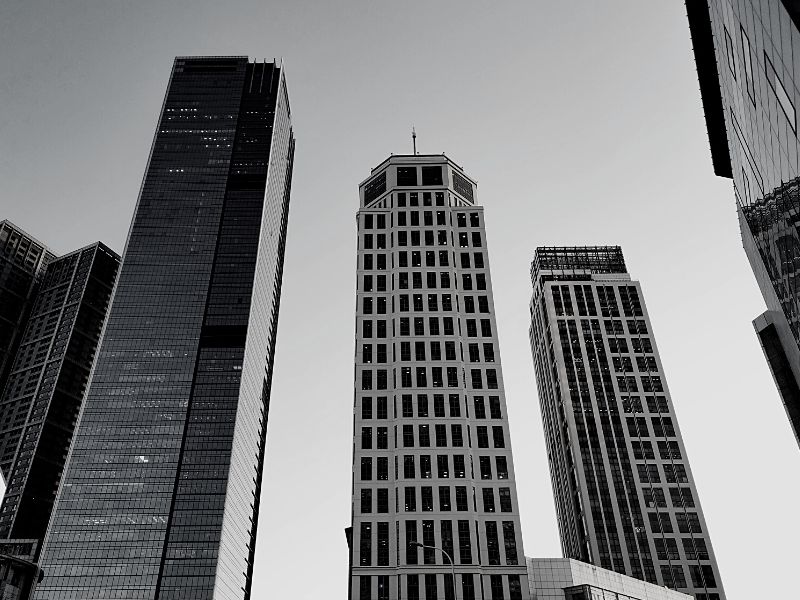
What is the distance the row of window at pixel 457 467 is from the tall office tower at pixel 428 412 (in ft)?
0.58

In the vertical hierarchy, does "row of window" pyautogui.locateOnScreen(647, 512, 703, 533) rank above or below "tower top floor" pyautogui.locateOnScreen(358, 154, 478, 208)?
below

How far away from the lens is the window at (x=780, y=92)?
31594mm

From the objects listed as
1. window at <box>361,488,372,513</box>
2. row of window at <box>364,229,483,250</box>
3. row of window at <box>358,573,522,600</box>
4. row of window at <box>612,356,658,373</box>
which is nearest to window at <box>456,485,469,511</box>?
row of window at <box>358,573,522,600</box>

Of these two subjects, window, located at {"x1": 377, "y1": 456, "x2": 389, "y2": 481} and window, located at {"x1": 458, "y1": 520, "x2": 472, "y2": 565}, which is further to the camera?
window, located at {"x1": 377, "y1": 456, "x2": 389, "y2": 481}

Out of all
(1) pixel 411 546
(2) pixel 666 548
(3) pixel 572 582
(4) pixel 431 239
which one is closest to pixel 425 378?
(1) pixel 411 546

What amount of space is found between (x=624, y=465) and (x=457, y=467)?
84028mm

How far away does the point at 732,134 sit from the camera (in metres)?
57.5

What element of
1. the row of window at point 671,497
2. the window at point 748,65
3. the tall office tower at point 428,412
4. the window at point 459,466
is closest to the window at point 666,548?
the row of window at point 671,497

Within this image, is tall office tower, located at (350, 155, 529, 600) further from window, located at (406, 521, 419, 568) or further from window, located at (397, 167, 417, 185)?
window, located at (397, 167, 417, 185)

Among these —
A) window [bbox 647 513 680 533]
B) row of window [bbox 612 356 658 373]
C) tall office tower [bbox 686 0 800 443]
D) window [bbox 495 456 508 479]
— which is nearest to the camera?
tall office tower [bbox 686 0 800 443]

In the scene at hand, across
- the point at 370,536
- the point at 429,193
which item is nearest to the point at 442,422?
the point at 370,536

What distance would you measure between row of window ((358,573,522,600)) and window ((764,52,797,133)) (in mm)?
77948

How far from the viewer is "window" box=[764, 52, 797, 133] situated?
31594mm

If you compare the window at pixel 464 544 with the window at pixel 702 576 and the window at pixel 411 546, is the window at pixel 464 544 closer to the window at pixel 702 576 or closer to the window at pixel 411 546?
the window at pixel 411 546
